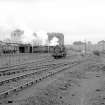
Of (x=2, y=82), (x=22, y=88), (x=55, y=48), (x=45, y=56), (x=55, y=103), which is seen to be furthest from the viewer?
(x=55, y=48)

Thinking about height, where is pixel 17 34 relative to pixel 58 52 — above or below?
above

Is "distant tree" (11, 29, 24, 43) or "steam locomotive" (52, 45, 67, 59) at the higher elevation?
"distant tree" (11, 29, 24, 43)

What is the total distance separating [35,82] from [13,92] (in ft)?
13.5

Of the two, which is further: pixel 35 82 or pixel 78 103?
pixel 35 82

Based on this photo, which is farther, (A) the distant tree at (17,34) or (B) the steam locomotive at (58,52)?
(A) the distant tree at (17,34)

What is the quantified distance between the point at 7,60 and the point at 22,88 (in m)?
16.6

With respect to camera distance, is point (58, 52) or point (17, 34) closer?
point (58, 52)

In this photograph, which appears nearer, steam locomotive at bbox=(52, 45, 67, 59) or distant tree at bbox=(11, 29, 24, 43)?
steam locomotive at bbox=(52, 45, 67, 59)

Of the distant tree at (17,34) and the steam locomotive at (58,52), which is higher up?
the distant tree at (17,34)

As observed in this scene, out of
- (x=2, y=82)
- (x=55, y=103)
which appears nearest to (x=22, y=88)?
(x=2, y=82)

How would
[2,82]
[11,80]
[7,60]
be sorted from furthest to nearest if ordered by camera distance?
1. [7,60]
2. [11,80]
3. [2,82]

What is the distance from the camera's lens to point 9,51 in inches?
1495

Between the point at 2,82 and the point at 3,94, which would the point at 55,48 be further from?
the point at 3,94

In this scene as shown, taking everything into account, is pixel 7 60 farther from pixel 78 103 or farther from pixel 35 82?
pixel 78 103
